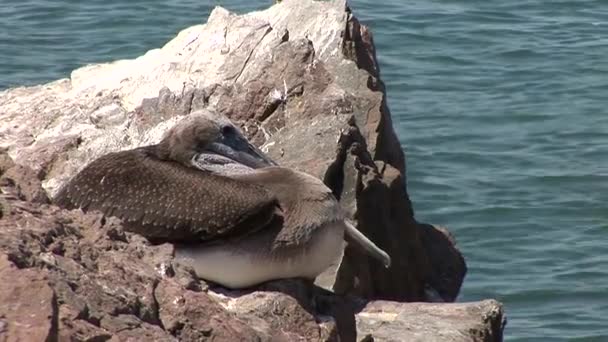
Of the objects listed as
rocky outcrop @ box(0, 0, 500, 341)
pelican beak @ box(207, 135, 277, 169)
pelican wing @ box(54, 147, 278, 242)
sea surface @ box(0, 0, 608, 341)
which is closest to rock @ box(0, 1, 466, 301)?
rocky outcrop @ box(0, 0, 500, 341)

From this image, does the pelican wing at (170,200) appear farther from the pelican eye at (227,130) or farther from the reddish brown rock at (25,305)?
the reddish brown rock at (25,305)

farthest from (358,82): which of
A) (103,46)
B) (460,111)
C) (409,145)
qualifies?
(103,46)

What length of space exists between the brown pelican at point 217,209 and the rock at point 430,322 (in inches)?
13.9

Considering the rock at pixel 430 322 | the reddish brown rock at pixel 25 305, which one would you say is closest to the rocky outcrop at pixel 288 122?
the rock at pixel 430 322

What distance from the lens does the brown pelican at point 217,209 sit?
19.6ft

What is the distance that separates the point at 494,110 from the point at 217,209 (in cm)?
736

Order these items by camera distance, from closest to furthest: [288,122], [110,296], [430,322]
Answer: [110,296], [430,322], [288,122]

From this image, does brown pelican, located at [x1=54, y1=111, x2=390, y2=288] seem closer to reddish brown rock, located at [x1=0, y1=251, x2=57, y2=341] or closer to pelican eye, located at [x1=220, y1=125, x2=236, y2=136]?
pelican eye, located at [x1=220, y1=125, x2=236, y2=136]

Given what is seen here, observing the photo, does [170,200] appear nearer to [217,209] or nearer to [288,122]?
[217,209]

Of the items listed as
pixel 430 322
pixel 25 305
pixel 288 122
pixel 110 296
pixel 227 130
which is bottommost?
pixel 430 322

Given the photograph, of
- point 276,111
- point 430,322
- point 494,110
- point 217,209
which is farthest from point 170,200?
point 494,110

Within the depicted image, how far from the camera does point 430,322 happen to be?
6504 millimetres

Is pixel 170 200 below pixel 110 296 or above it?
below

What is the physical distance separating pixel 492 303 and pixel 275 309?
158 cm
